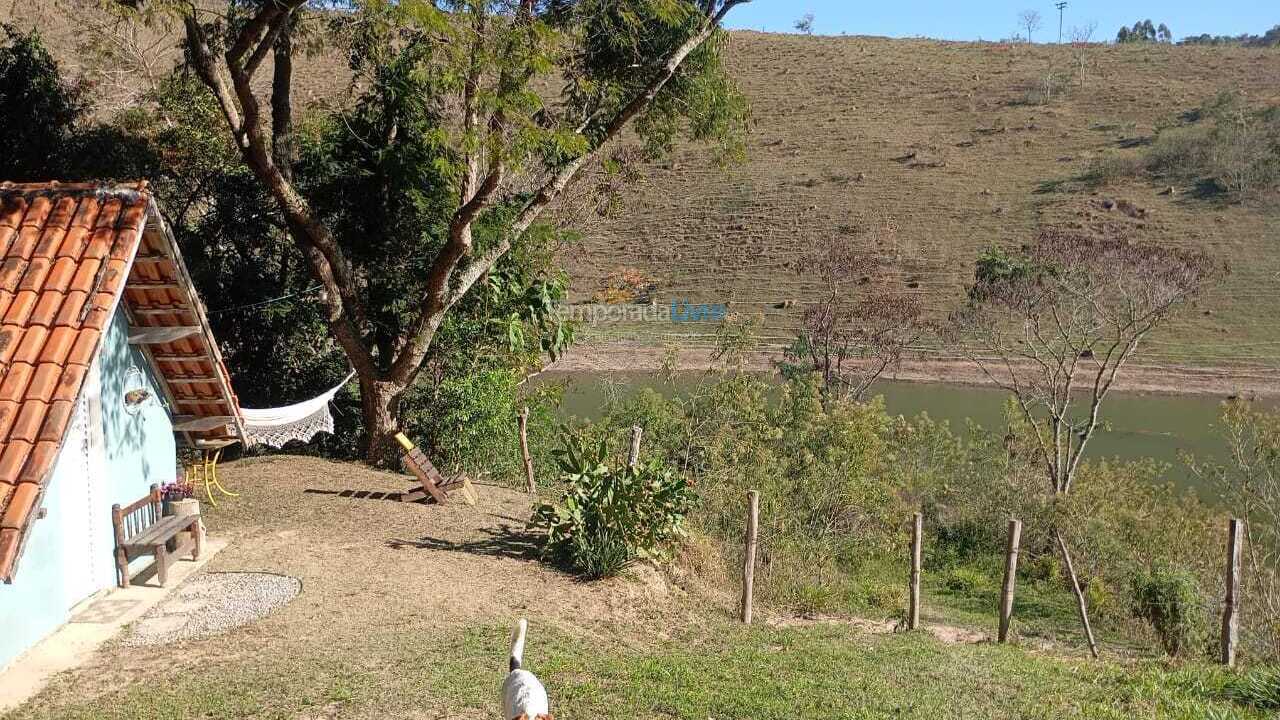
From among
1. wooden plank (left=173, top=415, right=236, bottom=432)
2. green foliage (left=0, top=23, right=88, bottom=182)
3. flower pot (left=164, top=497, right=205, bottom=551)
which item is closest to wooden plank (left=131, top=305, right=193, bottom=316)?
wooden plank (left=173, top=415, right=236, bottom=432)

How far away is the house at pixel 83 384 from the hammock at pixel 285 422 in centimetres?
70

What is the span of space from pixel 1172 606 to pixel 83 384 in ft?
35.9

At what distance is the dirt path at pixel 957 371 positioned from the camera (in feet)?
102

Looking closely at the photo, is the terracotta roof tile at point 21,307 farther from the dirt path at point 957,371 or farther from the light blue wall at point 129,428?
the dirt path at point 957,371

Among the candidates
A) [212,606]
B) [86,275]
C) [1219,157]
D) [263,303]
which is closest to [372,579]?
[212,606]

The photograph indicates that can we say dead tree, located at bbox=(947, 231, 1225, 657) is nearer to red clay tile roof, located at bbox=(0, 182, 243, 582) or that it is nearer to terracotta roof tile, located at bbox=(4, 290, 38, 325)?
red clay tile roof, located at bbox=(0, 182, 243, 582)

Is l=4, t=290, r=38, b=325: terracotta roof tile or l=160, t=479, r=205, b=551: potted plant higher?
l=4, t=290, r=38, b=325: terracotta roof tile

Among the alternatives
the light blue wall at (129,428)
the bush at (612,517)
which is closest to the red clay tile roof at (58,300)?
the light blue wall at (129,428)

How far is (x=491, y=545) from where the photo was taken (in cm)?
972

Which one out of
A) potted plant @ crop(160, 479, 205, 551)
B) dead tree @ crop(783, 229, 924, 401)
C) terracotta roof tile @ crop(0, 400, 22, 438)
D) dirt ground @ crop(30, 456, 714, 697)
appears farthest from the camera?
dead tree @ crop(783, 229, 924, 401)

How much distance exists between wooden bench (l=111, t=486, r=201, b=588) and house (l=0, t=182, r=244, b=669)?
0.11 meters

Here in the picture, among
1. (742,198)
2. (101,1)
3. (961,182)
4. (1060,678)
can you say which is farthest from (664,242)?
(1060,678)

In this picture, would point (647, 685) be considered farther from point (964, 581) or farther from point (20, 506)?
point (964, 581)

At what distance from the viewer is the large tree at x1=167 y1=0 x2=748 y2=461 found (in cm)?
1073
